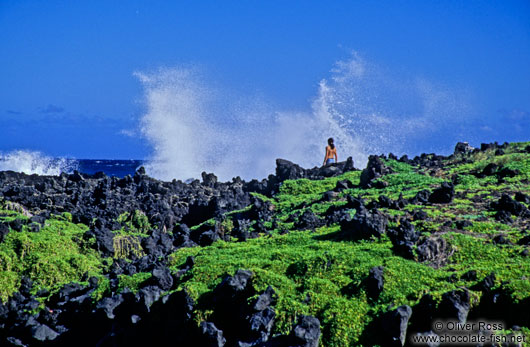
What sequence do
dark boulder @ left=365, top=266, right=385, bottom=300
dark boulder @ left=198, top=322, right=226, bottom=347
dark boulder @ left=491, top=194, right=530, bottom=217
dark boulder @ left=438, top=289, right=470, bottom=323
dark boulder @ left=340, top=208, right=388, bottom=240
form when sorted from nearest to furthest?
dark boulder @ left=438, top=289, right=470, bottom=323, dark boulder @ left=198, top=322, right=226, bottom=347, dark boulder @ left=365, top=266, right=385, bottom=300, dark boulder @ left=340, top=208, right=388, bottom=240, dark boulder @ left=491, top=194, right=530, bottom=217

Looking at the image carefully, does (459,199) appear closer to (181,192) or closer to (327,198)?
(327,198)

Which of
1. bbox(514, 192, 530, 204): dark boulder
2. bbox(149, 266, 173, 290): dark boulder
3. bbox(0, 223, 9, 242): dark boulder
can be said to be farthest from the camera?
bbox(0, 223, 9, 242): dark boulder

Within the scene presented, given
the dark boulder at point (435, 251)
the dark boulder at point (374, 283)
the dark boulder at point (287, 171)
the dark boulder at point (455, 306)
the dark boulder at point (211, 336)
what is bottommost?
the dark boulder at point (211, 336)

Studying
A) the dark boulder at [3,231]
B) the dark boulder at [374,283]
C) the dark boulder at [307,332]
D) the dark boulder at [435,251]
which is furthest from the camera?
the dark boulder at [3,231]

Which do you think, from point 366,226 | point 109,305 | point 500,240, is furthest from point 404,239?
point 109,305

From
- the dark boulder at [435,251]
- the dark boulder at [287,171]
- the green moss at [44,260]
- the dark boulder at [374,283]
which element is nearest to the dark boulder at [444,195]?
the dark boulder at [435,251]

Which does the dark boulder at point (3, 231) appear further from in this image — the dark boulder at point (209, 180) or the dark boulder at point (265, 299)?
the dark boulder at point (209, 180)

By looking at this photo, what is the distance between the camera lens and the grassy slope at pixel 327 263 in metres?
10.3

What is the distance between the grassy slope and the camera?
33.9ft

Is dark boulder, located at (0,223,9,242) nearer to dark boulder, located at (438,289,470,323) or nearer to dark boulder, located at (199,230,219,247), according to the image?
dark boulder, located at (199,230,219,247)

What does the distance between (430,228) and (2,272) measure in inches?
463

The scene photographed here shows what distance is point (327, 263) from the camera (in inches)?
472

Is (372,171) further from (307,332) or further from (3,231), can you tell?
(307,332)

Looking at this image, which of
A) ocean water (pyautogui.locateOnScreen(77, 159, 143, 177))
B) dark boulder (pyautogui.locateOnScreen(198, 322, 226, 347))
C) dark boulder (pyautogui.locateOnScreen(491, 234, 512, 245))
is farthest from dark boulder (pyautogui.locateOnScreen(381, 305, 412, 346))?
ocean water (pyautogui.locateOnScreen(77, 159, 143, 177))
